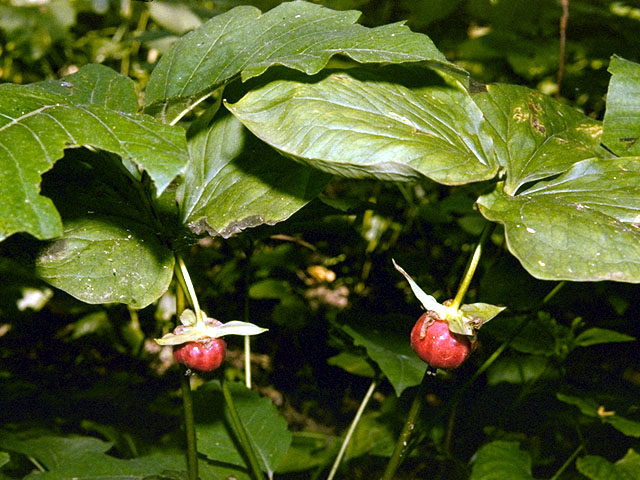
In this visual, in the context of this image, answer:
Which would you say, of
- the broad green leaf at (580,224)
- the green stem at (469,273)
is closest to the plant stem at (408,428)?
the green stem at (469,273)

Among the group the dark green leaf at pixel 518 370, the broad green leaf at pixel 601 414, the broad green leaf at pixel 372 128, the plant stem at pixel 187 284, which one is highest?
the broad green leaf at pixel 372 128

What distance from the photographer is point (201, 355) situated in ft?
2.23

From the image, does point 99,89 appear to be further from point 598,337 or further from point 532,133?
point 598,337

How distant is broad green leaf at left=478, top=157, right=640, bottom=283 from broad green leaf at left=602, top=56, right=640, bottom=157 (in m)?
0.11

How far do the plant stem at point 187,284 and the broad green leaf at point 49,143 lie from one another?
0.19 m

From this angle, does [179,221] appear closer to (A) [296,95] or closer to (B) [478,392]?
(A) [296,95]

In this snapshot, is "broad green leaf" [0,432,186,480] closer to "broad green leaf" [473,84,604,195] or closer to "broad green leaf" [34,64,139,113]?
"broad green leaf" [34,64,139,113]

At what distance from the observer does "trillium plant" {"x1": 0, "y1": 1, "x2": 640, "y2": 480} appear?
0.56 metres

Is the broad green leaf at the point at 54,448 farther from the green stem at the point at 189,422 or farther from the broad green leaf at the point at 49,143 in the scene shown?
the broad green leaf at the point at 49,143

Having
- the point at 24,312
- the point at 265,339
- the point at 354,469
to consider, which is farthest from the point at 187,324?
the point at 24,312

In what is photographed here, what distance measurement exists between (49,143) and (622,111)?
724 mm

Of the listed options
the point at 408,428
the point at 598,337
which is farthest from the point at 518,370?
the point at 408,428

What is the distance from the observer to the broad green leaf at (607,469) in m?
1.01

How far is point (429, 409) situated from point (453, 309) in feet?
2.57
